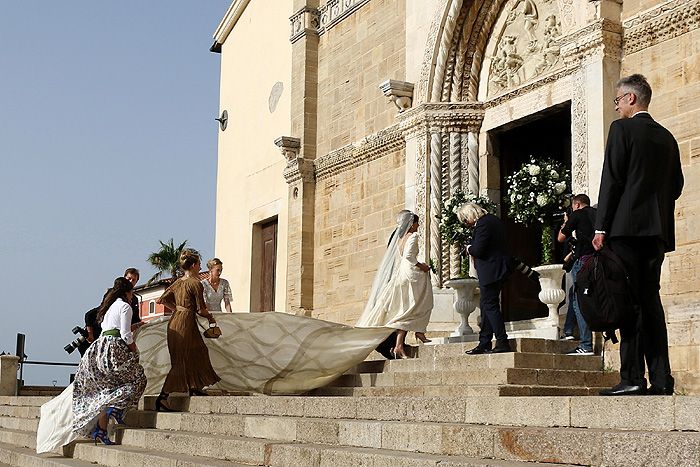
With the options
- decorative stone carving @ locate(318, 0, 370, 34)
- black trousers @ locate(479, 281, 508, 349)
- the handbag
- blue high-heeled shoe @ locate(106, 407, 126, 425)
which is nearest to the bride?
black trousers @ locate(479, 281, 508, 349)

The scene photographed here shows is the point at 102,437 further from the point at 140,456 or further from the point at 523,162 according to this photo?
the point at 523,162

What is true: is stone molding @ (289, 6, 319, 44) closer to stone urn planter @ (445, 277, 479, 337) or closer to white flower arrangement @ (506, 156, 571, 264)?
stone urn planter @ (445, 277, 479, 337)

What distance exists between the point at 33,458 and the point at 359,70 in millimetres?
9634

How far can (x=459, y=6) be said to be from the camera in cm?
1376

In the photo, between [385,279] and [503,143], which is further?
[503,143]

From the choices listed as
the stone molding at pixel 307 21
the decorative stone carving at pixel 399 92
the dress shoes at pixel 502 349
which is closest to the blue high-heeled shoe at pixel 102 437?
the dress shoes at pixel 502 349

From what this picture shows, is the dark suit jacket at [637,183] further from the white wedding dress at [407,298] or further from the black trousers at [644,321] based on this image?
the white wedding dress at [407,298]

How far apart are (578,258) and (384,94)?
6.11 meters

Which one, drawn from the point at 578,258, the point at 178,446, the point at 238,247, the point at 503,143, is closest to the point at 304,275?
the point at 238,247

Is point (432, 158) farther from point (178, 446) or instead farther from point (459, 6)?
point (178, 446)

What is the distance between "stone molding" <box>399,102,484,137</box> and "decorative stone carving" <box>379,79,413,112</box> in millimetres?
410

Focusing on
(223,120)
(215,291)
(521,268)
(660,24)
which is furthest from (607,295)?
(223,120)

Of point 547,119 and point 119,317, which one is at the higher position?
point 547,119

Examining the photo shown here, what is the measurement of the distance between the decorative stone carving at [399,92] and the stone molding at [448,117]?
0.41 metres
